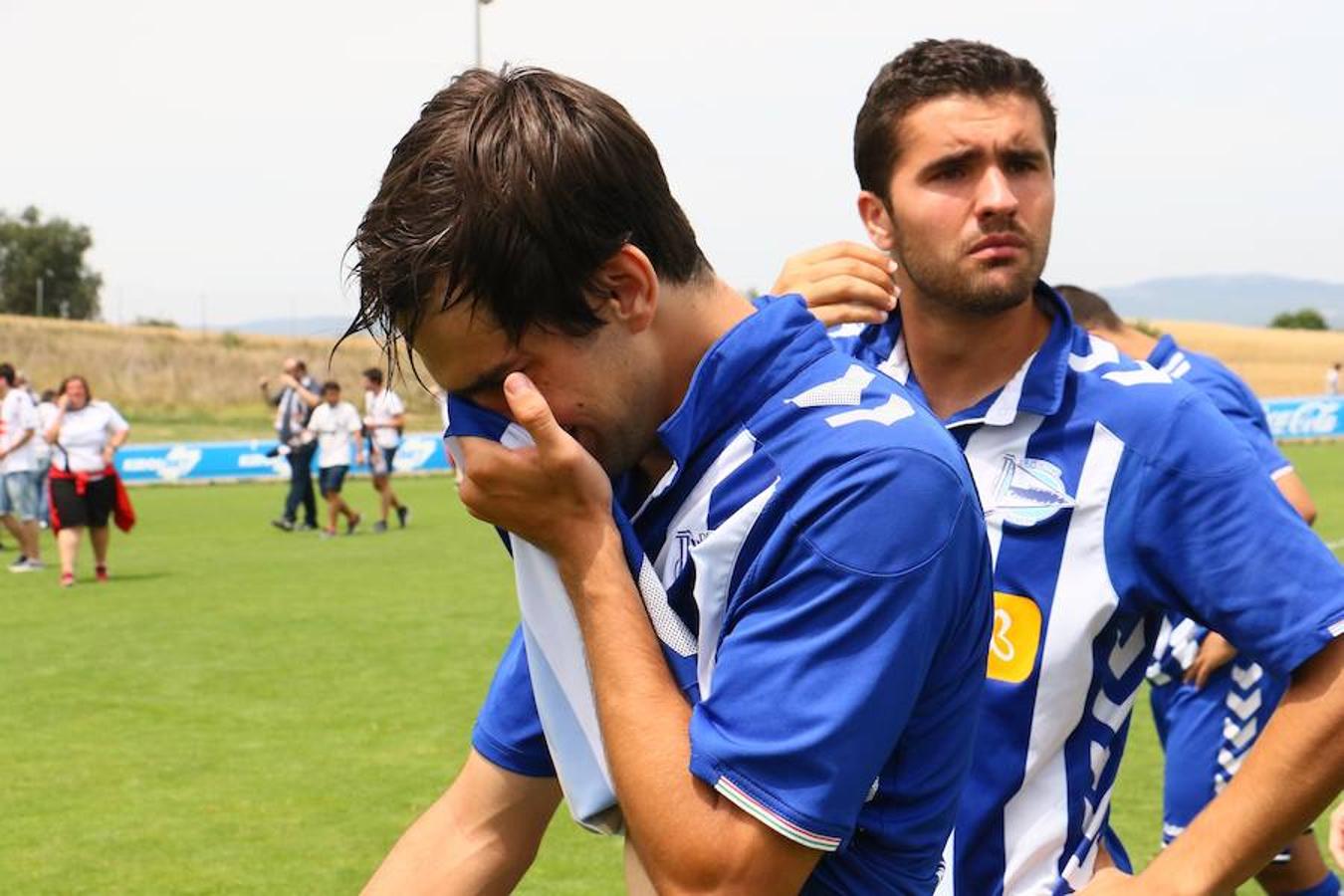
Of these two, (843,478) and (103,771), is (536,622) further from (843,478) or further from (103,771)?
(103,771)

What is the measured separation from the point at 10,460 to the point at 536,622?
61.0 feet

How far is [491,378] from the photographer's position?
1.98 meters

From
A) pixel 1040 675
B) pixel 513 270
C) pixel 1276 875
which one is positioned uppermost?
pixel 513 270

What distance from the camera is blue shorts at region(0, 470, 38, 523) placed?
18.8m

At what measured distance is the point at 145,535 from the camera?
22.8 metres

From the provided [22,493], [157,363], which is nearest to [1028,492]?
[22,493]

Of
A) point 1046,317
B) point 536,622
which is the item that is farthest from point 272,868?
point 536,622

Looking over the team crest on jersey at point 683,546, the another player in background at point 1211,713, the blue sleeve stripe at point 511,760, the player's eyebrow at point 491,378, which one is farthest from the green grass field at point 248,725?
the player's eyebrow at point 491,378

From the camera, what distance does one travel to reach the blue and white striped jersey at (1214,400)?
507 centimetres

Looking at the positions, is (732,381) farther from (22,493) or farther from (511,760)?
(22,493)

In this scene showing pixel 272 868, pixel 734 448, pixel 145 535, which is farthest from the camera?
pixel 145 535

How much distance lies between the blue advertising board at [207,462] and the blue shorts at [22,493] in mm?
14450

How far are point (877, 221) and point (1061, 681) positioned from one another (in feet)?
3.41

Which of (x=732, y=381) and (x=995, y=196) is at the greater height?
(x=995, y=196)
